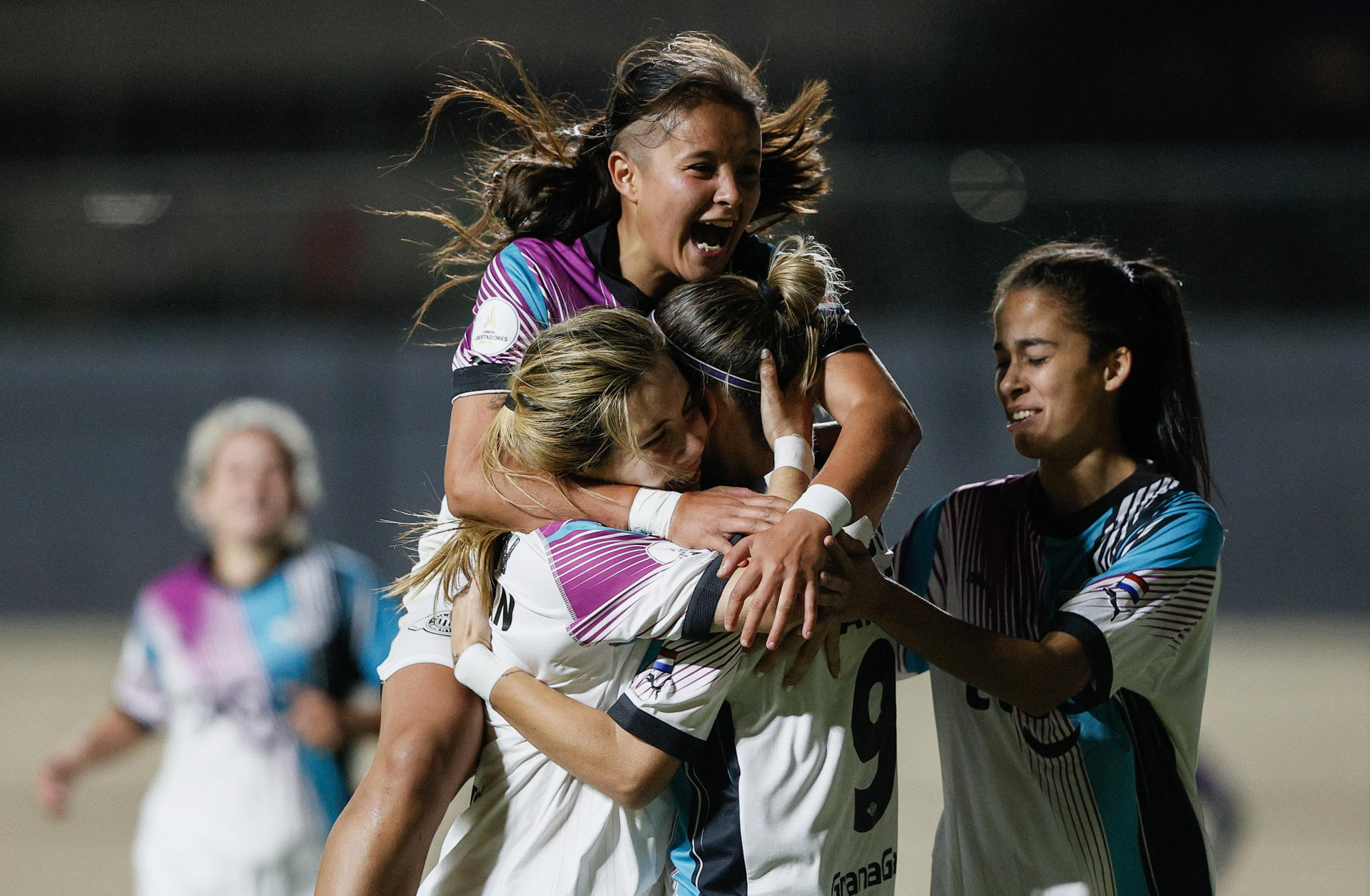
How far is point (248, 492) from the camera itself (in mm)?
4109

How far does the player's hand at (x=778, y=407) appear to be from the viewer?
2.05 metres

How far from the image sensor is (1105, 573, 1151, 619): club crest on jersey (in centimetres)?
213

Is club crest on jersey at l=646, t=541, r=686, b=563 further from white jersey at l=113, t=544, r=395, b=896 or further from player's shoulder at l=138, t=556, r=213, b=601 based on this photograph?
player's shoulder at l=138, t=556, r=213, b=601

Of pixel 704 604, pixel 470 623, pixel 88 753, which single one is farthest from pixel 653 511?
pixel 88 753

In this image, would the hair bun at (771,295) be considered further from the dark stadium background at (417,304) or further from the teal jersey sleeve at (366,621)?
the dark stadium background at (417,304)

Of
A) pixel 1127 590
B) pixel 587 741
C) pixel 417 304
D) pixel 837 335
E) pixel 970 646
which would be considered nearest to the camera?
pixel 587 741

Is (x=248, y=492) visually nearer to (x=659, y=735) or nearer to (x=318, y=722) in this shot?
(x=318, y=722)

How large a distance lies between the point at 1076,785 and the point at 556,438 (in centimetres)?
113

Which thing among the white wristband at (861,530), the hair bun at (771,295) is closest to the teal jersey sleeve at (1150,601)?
the white wristband at (861,530)

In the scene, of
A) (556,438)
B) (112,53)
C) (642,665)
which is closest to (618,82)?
(556,438)

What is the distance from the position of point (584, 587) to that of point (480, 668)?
1.06ft

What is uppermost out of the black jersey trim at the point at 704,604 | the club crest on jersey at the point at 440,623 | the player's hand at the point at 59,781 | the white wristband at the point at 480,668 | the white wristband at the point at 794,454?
the white wristband at the point at 794,454

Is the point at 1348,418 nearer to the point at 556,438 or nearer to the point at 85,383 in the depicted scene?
the point at 556,438

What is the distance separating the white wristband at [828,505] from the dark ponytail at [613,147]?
88 centimetres
